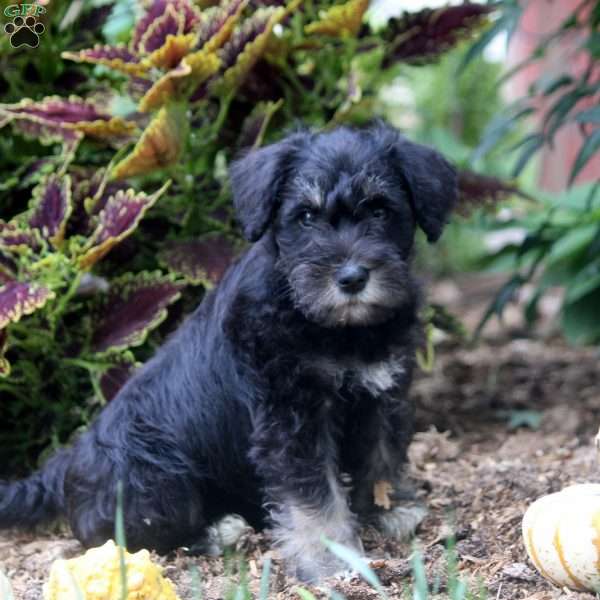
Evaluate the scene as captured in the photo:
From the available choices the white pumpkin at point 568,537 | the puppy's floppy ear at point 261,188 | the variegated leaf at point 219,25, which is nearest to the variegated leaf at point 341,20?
the variegated leaf at point 219,25

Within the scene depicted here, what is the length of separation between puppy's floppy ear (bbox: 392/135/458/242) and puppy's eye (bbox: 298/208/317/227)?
42cm

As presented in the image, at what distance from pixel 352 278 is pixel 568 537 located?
3.77 ft

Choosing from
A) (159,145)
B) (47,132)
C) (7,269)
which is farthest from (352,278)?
(47,132)

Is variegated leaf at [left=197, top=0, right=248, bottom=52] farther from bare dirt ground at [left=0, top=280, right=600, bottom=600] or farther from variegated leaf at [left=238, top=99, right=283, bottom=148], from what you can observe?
bare dirt ground at [left=0, top=280, right=600, bottom=600]

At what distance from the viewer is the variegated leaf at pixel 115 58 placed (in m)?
5.02

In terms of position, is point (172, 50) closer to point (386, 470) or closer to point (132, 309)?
point (132, 309)

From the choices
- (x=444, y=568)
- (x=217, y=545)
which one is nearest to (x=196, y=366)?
(x=217, y=545)

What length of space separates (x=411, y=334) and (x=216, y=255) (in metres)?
1.39

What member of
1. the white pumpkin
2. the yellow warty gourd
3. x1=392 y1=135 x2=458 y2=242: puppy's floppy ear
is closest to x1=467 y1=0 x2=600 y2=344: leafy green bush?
x1=392 y1=135 x2=458 y2=242: puppy's floppy ear

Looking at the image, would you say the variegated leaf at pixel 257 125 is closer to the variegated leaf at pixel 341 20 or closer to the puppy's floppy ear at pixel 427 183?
the variegated leaf at pixel 341 20

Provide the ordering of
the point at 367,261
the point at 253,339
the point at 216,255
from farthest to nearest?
the point at 216,255
the point at 253,339
the point at 367,261

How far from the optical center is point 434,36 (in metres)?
5.90

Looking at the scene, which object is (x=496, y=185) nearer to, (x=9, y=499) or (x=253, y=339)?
(x=253, y=339)

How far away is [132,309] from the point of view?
518 cm
